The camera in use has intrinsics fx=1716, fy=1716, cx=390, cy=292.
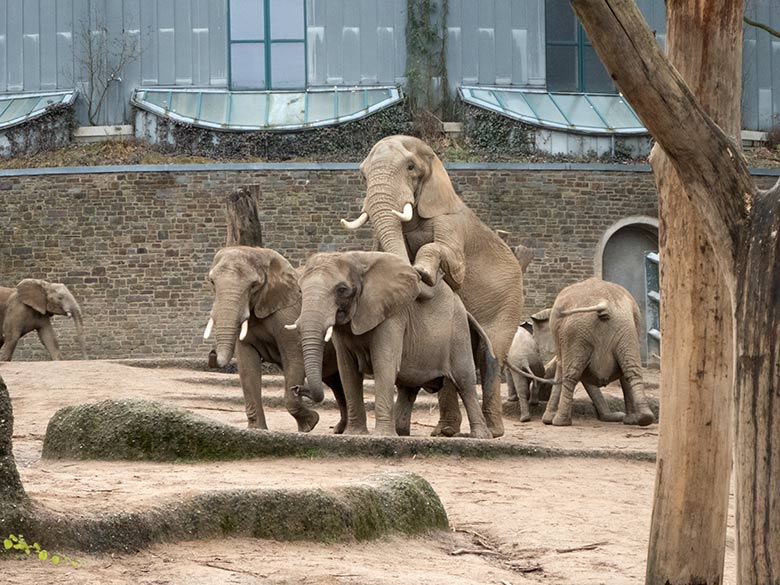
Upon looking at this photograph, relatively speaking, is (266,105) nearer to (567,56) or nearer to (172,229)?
(172,229)

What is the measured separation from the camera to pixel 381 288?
1403 centimetres

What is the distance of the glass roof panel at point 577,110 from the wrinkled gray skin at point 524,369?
17069 millimetres

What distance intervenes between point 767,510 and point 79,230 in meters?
30.6

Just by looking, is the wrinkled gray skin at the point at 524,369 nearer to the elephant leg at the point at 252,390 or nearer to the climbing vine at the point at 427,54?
the elephant leg at the point at 252,390

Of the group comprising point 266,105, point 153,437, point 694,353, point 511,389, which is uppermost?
point 266,105

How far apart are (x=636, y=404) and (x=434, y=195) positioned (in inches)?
146

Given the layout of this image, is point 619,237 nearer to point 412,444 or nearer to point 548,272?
point 548,272

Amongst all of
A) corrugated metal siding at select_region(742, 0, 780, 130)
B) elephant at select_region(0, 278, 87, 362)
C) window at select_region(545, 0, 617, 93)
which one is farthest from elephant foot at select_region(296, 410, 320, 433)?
corrugated metal siding at select_region(742, 0, 780, 130)

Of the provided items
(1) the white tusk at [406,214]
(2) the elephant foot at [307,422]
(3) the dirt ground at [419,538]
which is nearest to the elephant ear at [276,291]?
(2) the elephant foot at [307,422]

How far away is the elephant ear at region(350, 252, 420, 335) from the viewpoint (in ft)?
45.6

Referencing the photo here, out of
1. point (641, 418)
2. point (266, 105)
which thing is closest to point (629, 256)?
point (266, 105)

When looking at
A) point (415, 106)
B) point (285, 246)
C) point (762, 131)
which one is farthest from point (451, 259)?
point (762, 131)

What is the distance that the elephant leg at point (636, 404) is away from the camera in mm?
18312

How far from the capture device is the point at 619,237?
36906 mm
